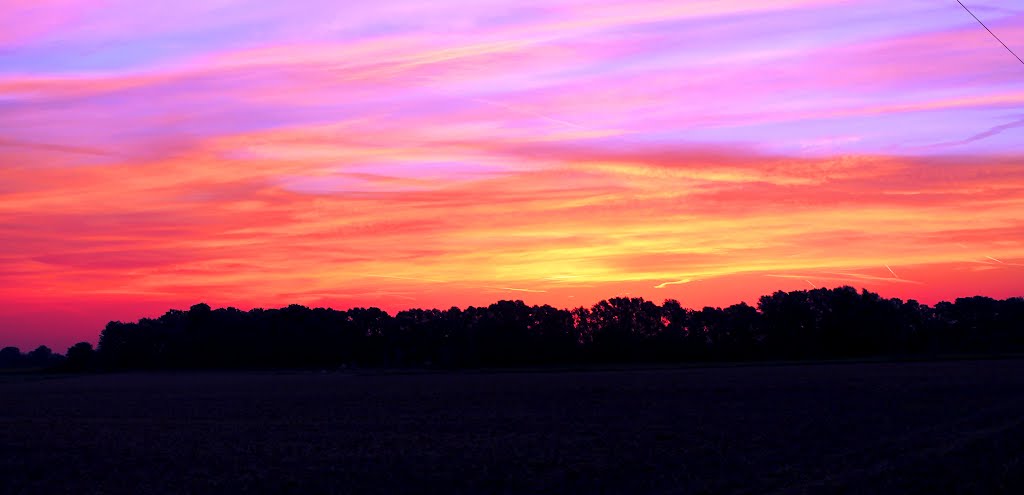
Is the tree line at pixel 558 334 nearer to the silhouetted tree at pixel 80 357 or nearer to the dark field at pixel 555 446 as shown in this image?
the silhouetted tree at pixel 80 357

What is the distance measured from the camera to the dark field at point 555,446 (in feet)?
61.8

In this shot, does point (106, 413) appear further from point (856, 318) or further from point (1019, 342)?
point (1019, 342)

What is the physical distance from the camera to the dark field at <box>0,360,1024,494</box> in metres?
18.8

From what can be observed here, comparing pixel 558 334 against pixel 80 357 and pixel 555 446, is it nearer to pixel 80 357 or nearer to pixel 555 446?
pixel 80 357

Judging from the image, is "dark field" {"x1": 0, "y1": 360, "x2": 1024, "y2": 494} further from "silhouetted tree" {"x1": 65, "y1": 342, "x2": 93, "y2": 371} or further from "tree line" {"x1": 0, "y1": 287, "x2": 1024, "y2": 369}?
"silhouetted tree" {"x1": 65, "y1": 342, "x2": 93, "y2": 371}

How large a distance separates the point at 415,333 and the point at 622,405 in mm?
Answer: 125230

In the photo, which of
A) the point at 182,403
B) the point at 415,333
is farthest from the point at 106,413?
the point at 415,333

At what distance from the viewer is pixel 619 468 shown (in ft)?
67.7

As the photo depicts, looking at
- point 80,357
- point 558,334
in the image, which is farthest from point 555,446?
point 80,357

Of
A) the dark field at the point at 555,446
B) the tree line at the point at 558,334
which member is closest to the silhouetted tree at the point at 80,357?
the tree line at the point at 558,334

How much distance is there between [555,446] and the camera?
2491 centimetres

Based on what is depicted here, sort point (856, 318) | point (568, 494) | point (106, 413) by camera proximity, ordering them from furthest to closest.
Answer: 1. point (856, 318)
2. point (106, 413)
3. point (568, 494)

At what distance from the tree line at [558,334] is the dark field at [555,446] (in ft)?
295

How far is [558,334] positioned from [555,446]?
120327mm
